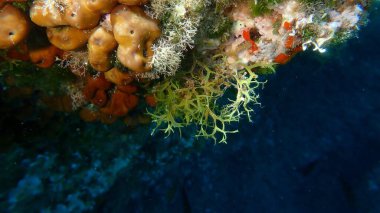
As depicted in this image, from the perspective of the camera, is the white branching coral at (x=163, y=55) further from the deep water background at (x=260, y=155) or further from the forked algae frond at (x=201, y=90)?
the deep water background at (x=260, y=155)

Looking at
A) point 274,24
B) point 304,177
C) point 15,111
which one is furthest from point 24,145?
point 304,177

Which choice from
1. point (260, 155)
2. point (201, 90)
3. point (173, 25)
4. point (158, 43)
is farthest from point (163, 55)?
point (260, 155)

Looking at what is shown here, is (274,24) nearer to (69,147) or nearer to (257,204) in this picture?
(69,147)

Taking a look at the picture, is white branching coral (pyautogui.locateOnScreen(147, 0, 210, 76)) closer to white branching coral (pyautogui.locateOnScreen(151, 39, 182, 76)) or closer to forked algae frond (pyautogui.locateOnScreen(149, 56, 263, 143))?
white branching coral (pyautogui.locateOnScreen(151, 39, 182, 76))

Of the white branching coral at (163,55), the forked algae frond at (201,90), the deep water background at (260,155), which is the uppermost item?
the white branching coral at (163,55)

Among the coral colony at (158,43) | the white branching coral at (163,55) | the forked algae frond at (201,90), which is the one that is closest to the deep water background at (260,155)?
the coral colony at (158,43)

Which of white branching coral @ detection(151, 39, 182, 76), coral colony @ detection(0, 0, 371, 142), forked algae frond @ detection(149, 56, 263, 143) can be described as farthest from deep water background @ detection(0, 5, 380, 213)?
white branching coral @ detection(151, 39, 182, 76)
